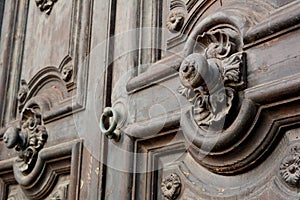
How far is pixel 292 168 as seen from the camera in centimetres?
88

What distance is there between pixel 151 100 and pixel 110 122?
0.39ft

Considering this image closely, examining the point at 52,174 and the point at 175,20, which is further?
the point at 52,174

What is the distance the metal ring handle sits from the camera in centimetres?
127

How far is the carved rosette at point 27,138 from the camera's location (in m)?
1.57

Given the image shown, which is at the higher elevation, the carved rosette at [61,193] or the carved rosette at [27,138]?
the carved rosette at [27,138]

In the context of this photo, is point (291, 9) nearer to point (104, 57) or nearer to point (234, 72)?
point (234, 72)

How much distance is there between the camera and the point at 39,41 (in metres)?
1.72

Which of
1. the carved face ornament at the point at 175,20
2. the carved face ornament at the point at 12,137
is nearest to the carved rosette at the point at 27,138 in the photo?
the carved face ornament at the point at 12,137

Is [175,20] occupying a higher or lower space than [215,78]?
higher

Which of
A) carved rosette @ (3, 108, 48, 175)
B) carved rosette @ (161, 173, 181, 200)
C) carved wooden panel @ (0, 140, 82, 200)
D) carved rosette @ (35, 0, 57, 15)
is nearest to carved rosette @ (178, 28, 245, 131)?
carved rosette @ (161, 173, 181, 200)

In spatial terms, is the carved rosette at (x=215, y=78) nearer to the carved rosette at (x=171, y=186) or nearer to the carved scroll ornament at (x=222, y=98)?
the carved scroll ornament at (x=222, y=98)

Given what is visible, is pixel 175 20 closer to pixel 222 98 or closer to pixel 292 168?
pixel 222 98

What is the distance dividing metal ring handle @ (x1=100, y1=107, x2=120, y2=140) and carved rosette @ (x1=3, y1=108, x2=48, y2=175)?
33 centimetres

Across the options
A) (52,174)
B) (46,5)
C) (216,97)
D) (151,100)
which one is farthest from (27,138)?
(216,97)
